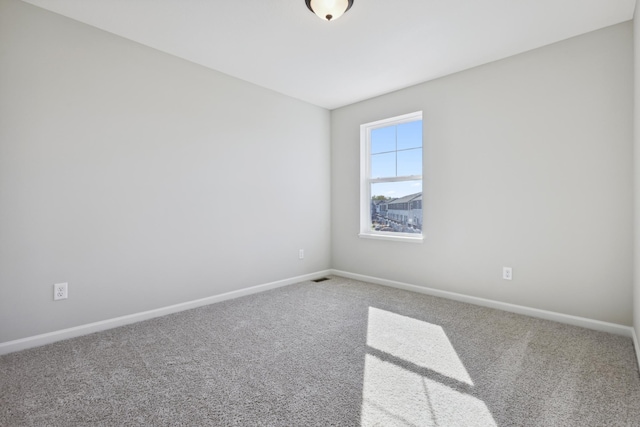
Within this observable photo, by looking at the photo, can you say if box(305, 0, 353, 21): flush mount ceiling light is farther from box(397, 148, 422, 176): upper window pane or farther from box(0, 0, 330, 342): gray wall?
box(397, 148, 422, 176): upper window pane

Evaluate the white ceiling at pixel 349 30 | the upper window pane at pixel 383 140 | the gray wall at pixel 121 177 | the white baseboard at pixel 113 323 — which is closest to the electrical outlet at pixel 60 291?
the gray wall at pixel 121 177

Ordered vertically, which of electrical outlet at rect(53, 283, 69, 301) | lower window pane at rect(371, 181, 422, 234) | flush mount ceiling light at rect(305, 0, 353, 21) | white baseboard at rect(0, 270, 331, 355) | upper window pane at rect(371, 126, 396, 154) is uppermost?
flush mount ceiling light at rect(305, 0, 353, 21)

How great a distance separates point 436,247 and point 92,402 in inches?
123

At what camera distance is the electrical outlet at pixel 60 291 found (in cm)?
232

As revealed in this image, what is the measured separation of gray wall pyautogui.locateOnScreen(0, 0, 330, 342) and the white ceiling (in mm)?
267

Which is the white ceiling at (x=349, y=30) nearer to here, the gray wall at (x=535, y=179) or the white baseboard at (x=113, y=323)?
the gray wall at (x=535, y=179)

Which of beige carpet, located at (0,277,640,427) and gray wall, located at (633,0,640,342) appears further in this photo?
gray wall, located at (633,0,640,342)

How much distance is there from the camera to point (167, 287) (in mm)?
2914

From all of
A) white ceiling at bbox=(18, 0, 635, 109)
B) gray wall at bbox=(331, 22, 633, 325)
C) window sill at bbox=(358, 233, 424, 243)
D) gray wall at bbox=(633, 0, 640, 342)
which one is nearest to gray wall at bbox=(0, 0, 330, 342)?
white ceiling at bbox=(18, 0, 635, 109)

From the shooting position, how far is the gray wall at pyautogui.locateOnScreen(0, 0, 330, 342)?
2.19m

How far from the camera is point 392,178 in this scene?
3947 mm

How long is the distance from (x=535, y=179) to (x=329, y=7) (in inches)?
87.9

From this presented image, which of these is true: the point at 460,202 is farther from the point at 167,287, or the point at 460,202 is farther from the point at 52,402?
the point at 52,402

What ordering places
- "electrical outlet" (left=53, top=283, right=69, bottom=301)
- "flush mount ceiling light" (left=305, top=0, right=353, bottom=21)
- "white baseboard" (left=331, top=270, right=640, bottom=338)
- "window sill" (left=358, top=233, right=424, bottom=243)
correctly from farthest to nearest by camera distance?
1. "window sill" (left=358, top=233, right=424, bottom=243)
2. "white baseboard" (left=331, top=270, right=640, bottom=338)
3. "electrical outlet" (left=53, top=283, right=69, bottom=301)
4. "flush mount ceiling light" (left=305, top=0, right=353, bottom=21)
